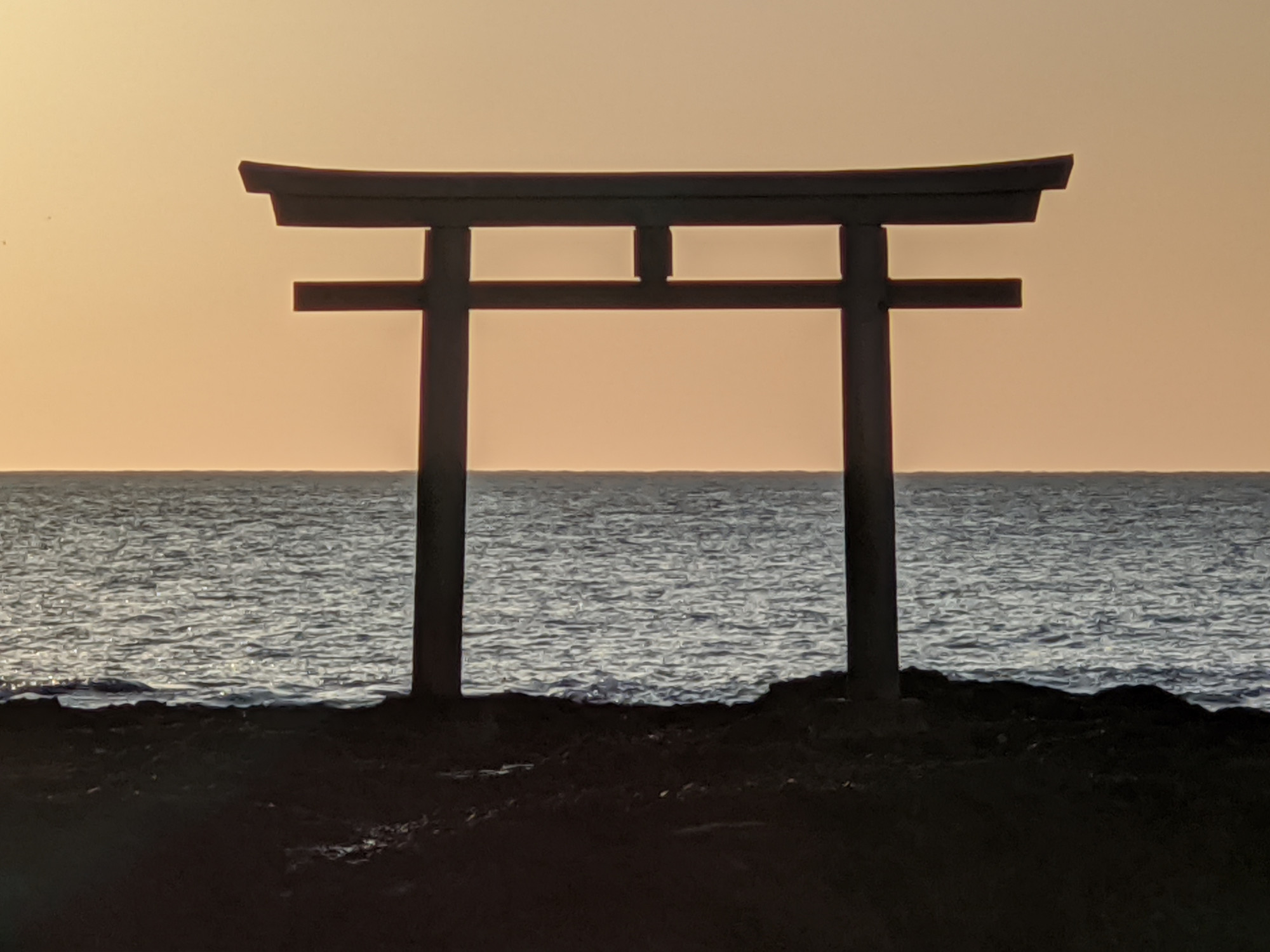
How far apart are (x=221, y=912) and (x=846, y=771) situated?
2.61 meters

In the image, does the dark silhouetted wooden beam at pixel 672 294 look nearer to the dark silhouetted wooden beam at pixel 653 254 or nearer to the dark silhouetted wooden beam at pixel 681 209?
the dark silhouetted wooden beam at pixel 653 254

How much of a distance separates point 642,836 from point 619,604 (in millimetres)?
21354

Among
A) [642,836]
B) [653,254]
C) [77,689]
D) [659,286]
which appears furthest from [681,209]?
[77,689]

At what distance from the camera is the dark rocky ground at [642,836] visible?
384 centimetres

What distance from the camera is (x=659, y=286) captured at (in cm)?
620

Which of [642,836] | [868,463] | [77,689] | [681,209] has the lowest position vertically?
[77,689]

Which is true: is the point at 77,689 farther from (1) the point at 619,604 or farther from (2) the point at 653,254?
(1) the point at 619,604

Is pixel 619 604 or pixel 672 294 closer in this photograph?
pixel 672 294

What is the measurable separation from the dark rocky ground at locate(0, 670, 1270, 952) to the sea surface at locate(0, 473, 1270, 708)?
23.1ft

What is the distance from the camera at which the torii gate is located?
6.15m

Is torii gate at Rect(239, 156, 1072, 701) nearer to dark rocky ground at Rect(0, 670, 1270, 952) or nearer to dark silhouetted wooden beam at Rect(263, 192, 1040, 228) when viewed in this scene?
dark silhouetted wooden beam at Rect(263, 192, 1040, 228)

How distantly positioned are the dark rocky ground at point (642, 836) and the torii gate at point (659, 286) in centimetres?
62

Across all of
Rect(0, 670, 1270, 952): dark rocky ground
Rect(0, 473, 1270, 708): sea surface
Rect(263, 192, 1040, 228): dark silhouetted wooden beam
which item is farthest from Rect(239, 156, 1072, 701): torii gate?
Rect(0, 473, 1270, 708): sea surface

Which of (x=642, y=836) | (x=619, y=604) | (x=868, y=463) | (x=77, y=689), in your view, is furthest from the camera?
(x=619, y=604)
